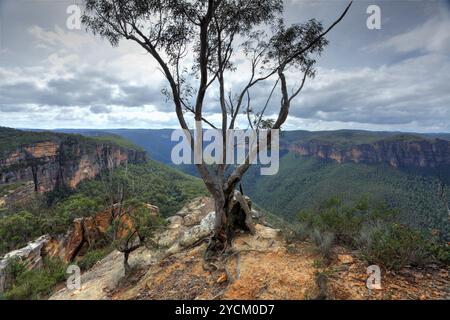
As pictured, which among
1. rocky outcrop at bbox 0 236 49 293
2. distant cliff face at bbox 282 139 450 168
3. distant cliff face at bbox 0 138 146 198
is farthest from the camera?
distant cliff face at bbox 282 139 450 168

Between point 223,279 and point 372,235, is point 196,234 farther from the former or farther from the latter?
point 372,235

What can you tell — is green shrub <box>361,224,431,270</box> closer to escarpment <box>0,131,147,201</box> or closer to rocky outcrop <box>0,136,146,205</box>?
escarpment <box>0,131,147,201</box>

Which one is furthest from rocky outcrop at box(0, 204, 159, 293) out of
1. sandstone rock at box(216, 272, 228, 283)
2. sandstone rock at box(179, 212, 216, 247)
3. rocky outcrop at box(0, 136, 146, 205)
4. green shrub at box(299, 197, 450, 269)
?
rocky outcrop at box(0, 136, 146, 205)

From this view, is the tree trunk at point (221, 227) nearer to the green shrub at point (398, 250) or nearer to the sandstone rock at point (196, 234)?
the sandstone rock at point (196, 234)

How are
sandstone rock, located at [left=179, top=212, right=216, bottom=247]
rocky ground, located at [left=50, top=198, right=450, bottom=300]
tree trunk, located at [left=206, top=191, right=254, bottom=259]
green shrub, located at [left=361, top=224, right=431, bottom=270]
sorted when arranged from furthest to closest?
1. sandstone rock, located at [left=179, top=212, right=216, bottom=247]
2. tree trunk, located at [left=206, top=191, right=254, bottom=259]
3. green shrub, located at [left=361, top=224, right=431, bottom=270]
4. rocky ground, located at [left=50, top=198, right=450, bottom=300]

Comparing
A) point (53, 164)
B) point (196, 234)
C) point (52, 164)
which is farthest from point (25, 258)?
point (53, 164)
